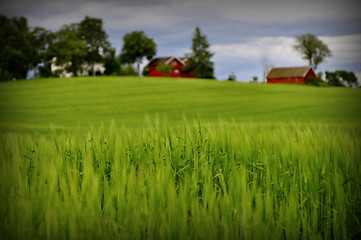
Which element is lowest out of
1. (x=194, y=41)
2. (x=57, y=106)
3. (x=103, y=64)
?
(x=57, y=106)

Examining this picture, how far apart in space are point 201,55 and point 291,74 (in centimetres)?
1575

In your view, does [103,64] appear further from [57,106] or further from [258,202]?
[258,202]

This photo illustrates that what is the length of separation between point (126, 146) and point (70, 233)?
1607 mm

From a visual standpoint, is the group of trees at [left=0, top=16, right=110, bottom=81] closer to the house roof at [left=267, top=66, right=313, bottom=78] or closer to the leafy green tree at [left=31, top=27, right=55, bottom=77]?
the leafy green tree at [left=31, top=27, right=55, bottom=77]

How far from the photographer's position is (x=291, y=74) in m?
59.2

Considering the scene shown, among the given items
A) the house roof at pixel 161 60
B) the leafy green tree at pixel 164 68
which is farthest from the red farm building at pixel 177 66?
the leafy green tree at pixel 164 68

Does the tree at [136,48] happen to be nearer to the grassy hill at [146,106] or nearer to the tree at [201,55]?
the tree at [201,55]

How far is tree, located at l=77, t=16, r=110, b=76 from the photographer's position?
192ft

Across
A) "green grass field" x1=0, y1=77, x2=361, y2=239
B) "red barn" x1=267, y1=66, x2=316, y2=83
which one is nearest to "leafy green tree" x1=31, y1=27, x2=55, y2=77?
"red barn" x1=267, y1=66, x2=316, y2=83

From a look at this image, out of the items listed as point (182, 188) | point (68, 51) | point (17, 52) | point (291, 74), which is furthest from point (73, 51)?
point (182, 188)

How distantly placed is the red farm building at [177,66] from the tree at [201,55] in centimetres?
445

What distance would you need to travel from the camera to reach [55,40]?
49.1 m

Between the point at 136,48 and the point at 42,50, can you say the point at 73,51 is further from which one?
the point at 136,48

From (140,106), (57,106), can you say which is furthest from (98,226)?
(57,106)
